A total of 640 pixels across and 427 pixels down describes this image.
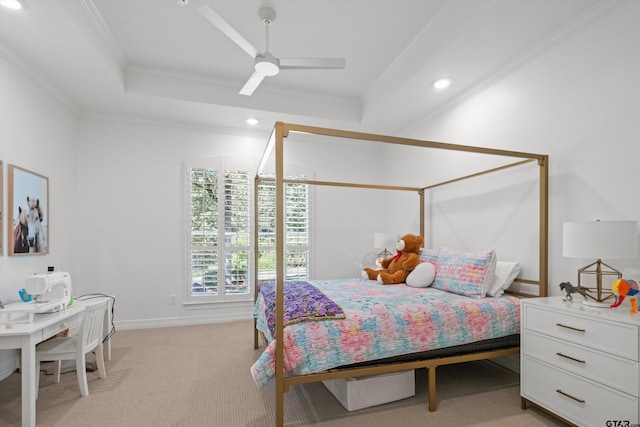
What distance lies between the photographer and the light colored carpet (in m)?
2.02

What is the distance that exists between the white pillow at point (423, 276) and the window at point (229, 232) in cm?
189

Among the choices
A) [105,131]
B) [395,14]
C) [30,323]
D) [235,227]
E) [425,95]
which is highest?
[395,14]

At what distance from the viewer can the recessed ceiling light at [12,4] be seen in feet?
6.83

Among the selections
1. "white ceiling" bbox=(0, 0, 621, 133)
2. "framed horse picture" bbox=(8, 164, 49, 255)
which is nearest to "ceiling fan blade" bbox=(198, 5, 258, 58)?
"white ceiling" bbox=(0, 0, 621, 133)

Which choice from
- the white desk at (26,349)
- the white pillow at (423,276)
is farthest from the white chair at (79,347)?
the white pillow at (423,276)

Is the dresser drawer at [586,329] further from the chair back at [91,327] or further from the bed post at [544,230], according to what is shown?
the chair back at [91,327]

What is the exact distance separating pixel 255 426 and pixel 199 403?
20.4 inches

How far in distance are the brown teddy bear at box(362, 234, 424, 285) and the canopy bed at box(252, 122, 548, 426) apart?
1.41 ft

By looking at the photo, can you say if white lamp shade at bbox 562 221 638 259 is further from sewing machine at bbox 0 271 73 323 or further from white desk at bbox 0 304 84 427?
sewing machine at bbox 0 271 73 323

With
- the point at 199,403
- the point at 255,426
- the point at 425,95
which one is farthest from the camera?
the point at 425,95

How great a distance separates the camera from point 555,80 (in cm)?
253

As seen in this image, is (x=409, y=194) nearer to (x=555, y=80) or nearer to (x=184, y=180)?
(x=555, y=80)

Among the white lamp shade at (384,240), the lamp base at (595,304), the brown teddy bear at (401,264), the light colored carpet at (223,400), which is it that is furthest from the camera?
the white lamp shade at (384,240)

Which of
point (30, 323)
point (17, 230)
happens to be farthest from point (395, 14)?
point (17, 230)
